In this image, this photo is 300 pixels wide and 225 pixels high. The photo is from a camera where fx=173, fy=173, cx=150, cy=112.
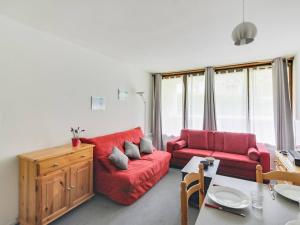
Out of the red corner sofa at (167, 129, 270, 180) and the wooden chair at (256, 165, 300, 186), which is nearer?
the wooden chair at (256, 165, 300, 186)

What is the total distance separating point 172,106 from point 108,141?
2504 millimetres

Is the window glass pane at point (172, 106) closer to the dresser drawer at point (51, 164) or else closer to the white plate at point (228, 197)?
the dresser drawer at point (51, 164)

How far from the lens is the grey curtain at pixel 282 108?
3582mm

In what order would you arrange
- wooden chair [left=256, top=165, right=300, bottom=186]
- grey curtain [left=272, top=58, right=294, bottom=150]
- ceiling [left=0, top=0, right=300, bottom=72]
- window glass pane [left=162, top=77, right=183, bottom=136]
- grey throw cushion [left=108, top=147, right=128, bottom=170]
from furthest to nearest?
1. window glass pane [left=162, top=77, right=183, bottom=136]
2. grey curtain [left=272, top=58, right=294, bottom=150]
3. grey throw cushion [left=108, top=147, right=128, bottom=170]
4. ceiling [left=0, top=0, right=300, bottom=72]
5. wooden chair [left=256, top=165, right=300, bottom=186]

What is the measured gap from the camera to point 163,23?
220 centimetres

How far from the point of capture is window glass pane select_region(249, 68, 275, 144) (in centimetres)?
387

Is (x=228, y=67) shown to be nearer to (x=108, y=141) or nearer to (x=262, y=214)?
(x=108, y=141)

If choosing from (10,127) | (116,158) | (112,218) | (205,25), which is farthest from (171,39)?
(112,218)

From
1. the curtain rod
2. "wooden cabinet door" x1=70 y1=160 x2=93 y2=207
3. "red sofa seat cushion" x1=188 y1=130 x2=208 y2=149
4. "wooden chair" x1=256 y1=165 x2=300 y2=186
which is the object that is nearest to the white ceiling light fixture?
"wooden chair" x1=256 y1=165 x2=300 y2=186

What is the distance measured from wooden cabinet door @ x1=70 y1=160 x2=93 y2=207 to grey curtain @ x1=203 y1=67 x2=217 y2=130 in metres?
3.04

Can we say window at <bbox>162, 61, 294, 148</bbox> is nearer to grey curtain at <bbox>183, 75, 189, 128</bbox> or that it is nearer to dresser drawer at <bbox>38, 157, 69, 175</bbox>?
grey curtain at <bbox>183, 75, 189, 128</bbox>

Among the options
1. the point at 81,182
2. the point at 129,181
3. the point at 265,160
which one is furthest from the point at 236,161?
the point at 81,182

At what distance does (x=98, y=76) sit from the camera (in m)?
3.37

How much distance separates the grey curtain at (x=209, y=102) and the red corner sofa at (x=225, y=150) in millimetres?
255
